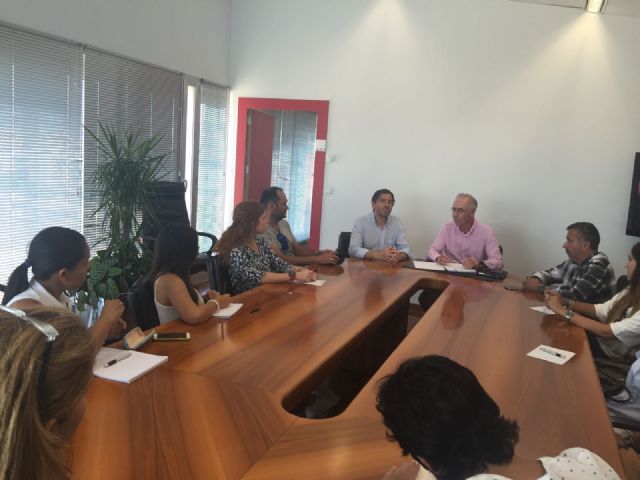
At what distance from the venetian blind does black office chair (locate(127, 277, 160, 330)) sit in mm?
1637

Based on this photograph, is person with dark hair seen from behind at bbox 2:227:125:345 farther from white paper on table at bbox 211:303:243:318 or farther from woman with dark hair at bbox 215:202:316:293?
woman with dark hair at bbox 215:202:316:293

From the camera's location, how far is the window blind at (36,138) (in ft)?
11.0

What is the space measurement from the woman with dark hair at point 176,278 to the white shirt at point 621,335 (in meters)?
1.82

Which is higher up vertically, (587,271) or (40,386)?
(40,386)

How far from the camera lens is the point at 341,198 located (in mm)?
5254

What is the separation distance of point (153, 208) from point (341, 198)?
6.47 feet

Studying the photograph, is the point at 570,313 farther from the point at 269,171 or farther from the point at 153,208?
the point at 269,171

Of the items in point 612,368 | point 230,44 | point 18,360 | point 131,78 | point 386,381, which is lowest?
point 612,368

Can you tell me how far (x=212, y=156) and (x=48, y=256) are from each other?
3787 millimetres

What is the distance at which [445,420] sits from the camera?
97 centimetres

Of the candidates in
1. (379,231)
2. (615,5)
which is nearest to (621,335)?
(379,231)

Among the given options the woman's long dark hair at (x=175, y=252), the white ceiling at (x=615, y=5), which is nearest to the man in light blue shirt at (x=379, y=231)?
the white ceiling at (x=615, y=5)

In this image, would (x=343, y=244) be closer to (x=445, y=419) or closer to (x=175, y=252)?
(x=175, y=252)

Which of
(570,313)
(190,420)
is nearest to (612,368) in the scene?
(570,313)
